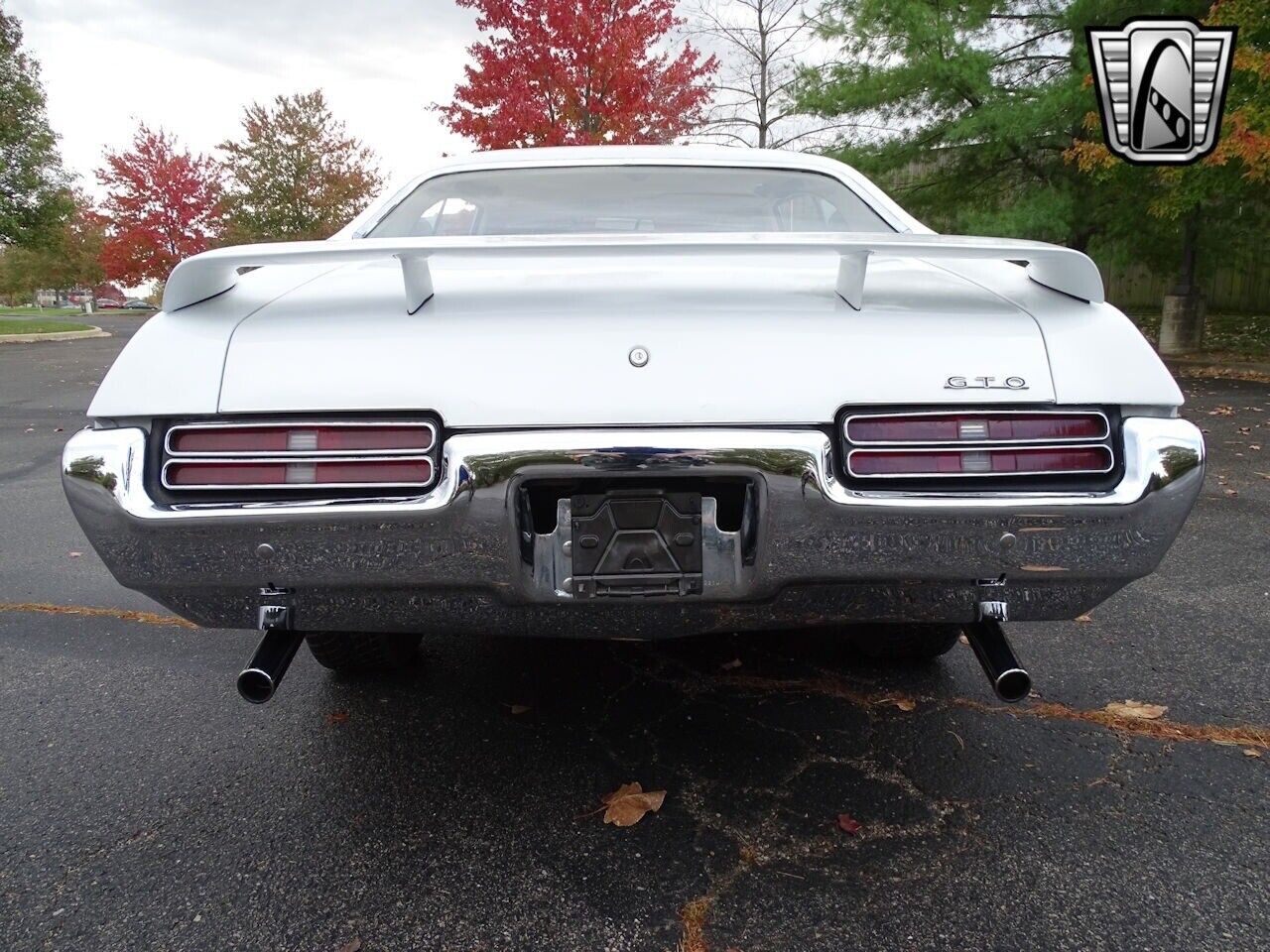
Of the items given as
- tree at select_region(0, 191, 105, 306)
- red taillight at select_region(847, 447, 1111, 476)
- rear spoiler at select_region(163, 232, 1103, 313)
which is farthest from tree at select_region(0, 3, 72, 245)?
tree at select_region(0, 191, 105, 306)

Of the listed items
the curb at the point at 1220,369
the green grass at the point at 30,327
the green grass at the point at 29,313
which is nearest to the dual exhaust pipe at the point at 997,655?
the curb at the point at 1220,369

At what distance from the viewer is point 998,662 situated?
170 cm

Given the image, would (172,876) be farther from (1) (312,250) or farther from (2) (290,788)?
(1) (312,250)

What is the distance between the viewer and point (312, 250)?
1.55 meters

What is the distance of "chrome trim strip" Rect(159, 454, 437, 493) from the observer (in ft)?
4.99

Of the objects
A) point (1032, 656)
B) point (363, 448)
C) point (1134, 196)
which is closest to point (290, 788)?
point (363, 448)

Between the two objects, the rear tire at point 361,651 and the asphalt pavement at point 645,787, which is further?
the rear tire at point 361,651

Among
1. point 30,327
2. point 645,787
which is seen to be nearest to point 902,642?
point 645,787

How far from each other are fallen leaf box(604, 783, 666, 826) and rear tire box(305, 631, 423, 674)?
80 cm

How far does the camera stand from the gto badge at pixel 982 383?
153 centimetres

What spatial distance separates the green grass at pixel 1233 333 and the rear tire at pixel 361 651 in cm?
1263

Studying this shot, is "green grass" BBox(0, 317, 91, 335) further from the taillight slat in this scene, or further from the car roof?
the taillight slat

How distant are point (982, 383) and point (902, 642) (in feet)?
3.88

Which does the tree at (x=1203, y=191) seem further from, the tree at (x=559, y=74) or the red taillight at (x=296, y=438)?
the red taillight at (x=296, y=438)
